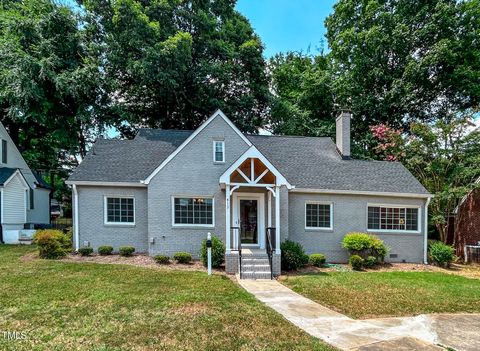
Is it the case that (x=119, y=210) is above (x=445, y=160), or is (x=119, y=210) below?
below

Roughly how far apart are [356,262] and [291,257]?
9.15ft

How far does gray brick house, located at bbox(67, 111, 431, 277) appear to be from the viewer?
12.1 meters

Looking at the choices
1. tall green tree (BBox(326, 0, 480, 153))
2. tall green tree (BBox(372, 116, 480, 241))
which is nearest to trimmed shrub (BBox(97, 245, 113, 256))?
tall green tree (BBox(372, 116, 480, 241))

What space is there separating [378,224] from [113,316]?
38.3ft

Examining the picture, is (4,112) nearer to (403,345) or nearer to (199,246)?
(199,246)

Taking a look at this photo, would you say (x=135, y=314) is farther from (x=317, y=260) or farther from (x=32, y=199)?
(x=32, y=199)

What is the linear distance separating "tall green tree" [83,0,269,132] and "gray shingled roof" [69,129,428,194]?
5.74 m

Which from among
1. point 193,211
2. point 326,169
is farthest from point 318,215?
point 193,211

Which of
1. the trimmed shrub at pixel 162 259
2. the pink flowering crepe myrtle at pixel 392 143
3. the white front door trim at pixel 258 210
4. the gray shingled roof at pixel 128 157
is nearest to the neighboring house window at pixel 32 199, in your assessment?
the gray shingled roof at pixel 128 157

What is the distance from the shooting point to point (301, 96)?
80.2ft

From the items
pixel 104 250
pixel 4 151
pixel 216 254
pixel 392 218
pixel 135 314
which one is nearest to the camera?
pixel 135 314

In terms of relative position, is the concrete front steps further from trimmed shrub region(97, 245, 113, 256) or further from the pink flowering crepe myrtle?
the pink flowering crepe myrtle

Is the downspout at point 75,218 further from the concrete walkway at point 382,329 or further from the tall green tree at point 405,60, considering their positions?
the tall green tree at point 405,60

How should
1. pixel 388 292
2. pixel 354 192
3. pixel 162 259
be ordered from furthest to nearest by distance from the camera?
1. pixel 354 192
2. pixel 162 259
3. pixel 388 292
